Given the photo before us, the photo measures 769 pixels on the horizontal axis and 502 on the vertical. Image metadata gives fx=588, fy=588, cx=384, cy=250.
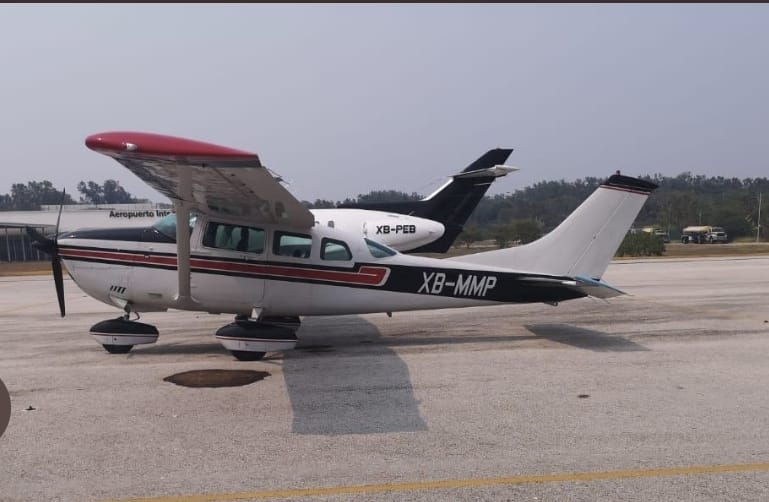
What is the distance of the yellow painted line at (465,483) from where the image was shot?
396 centimetres

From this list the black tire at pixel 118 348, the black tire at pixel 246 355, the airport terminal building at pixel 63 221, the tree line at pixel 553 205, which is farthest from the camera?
the tree line at pixel 553 205

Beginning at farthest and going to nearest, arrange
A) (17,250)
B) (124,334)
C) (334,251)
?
(17,250)
(334,251)
(124,334)

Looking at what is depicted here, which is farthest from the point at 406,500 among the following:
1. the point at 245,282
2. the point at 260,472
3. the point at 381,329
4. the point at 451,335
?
the point at 381,329

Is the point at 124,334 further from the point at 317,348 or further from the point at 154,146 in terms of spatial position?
the point at 154,146

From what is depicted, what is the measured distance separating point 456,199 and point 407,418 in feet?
52.0

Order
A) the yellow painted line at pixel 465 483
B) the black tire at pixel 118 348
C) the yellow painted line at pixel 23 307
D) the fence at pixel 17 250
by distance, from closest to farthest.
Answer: the yellow painted line at pixel 465 483 < the black tire at pixel 118 348 < the yellow painted line at pixel 23 307 < the fence at pixel 17 250

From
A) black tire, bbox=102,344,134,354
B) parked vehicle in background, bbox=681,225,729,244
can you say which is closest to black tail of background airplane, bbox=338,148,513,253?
black tire, bbox=102,344,134,354

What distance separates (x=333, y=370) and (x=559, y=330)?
4618 mm

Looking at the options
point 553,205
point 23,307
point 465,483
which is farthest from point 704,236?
point 465,483

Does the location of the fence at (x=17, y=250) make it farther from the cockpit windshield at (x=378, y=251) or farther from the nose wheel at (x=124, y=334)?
the cockpit windshield at (x=378, y=251)

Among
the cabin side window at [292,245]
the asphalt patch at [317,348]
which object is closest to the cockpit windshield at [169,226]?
the cabin side window at [292,245]

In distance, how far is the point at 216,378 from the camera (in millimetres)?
7273

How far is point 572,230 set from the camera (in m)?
9.24

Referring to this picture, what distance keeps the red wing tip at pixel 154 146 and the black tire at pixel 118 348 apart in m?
3.99
